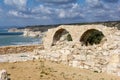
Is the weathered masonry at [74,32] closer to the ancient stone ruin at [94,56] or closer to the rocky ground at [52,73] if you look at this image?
the ancient stone ruin at [94,56]

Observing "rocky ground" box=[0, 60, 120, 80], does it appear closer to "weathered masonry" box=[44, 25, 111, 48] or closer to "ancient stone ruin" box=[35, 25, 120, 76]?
"ancient stone ruin" box=[35, 25, 120, 76]

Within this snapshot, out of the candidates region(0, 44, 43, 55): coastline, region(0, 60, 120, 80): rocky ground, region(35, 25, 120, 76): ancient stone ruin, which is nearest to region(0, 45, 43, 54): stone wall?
region(0, 44, 43, 55): coastline

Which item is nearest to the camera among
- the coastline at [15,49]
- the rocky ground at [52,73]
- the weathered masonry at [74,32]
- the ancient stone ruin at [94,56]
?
the rocky ground at [52,73]

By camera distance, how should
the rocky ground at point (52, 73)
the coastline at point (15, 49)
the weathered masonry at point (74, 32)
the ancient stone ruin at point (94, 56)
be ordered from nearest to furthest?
1. the rocky ground at point (52, 73)
2. the ancient stone ruin at point (94, 56)
3. the coastline at point (15, 49)
4. the weathered masonry at point (74, 32)

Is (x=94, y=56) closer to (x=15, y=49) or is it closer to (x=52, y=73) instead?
(x=52, y=73)

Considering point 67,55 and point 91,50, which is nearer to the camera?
point 67,55

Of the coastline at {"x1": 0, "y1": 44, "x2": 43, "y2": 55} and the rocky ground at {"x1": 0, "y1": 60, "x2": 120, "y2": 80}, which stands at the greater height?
the coastline at {"x1": 0, "y1": 44, "x2": 43, "y2": 55}

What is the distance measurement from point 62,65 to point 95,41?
18.4 metres

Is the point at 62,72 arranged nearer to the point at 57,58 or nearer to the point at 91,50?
the point at 57,58

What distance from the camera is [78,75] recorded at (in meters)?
13.0

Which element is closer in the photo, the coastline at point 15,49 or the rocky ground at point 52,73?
the rocky ground at point 52,73

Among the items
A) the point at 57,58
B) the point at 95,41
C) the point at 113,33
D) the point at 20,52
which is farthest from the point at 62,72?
the point at 95,41

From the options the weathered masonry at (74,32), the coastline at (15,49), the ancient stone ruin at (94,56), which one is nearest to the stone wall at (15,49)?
the coastline at (15,49)

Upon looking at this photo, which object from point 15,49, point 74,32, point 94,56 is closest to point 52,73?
point 94,56
